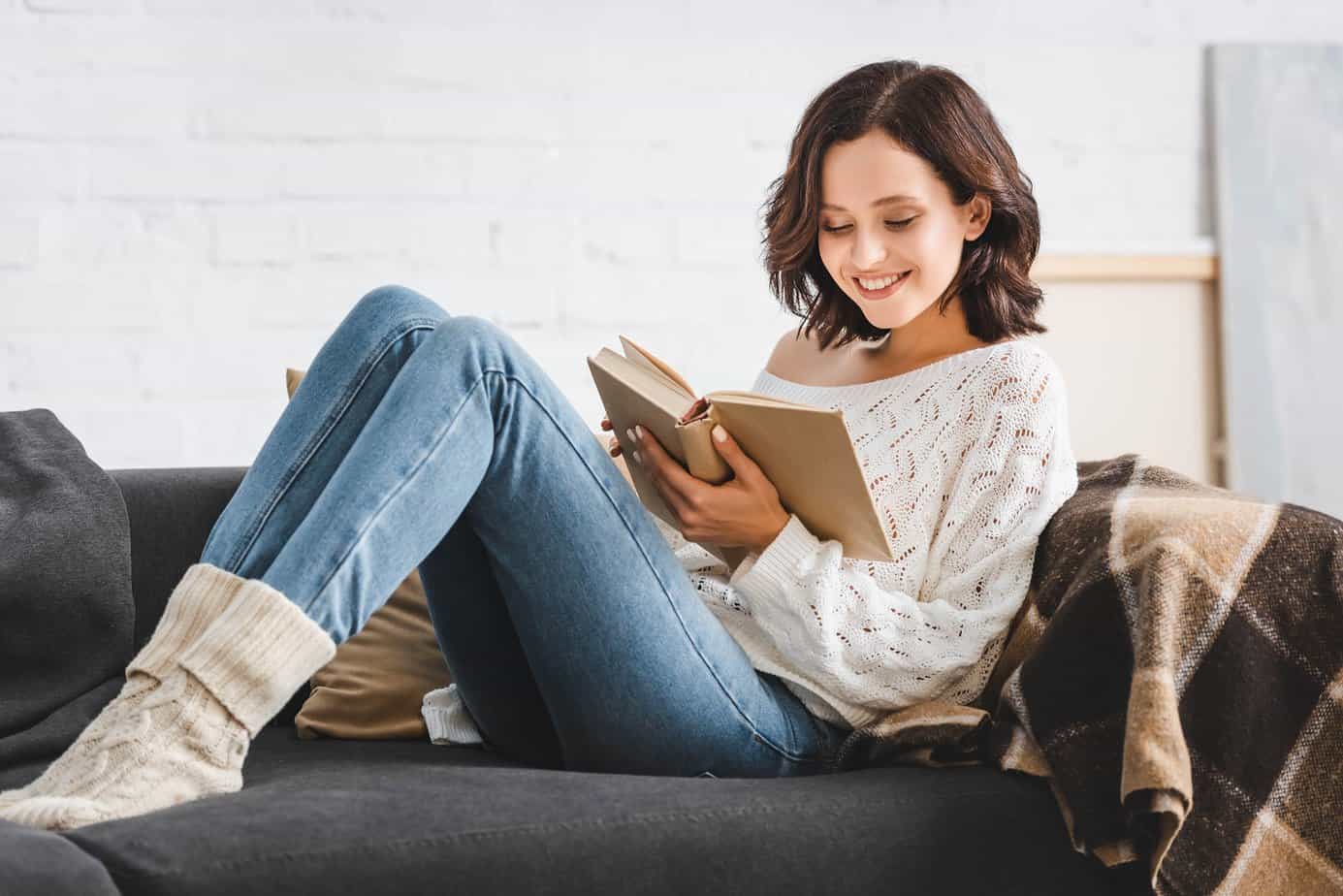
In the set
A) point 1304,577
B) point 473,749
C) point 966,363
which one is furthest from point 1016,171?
point 473,749

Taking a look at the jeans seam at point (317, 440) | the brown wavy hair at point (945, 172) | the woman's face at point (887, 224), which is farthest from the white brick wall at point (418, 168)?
the jeans seam at point (317, 440)

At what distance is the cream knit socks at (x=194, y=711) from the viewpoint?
1035 mm

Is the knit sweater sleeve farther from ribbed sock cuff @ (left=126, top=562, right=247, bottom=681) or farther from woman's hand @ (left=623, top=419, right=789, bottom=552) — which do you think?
ribbed sock cuff @ (left=126, top=562, right=247, bottom=681)

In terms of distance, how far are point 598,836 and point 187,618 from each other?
0.36 m

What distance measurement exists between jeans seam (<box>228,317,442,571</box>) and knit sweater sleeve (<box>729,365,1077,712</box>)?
37 cm

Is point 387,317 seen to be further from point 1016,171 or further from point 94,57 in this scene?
point 94,57

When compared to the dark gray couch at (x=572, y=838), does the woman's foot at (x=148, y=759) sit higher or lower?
higher

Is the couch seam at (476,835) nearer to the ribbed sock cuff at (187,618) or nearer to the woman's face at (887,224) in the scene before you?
the ribbed sock cuff at (187,618)

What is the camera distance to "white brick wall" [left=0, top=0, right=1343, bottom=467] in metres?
2.21

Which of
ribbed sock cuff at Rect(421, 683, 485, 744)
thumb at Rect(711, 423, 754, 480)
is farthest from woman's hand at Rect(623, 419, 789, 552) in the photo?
ribbed sock cuff at Rect(421, 683, 485, 744)

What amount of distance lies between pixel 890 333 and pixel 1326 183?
1459mm

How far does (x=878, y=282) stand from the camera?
58.6 inches

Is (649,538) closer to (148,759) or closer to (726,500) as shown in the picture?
(726,500)

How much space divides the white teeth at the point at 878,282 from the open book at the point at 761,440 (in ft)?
0.94
